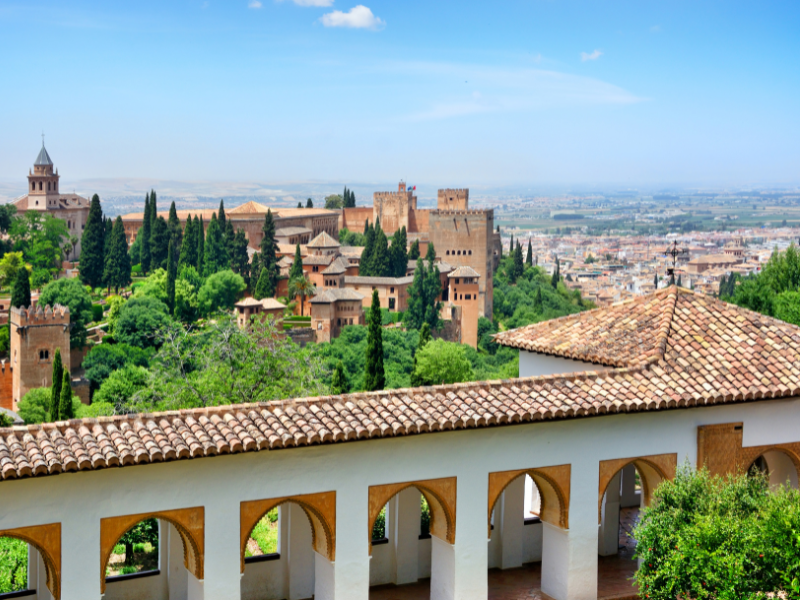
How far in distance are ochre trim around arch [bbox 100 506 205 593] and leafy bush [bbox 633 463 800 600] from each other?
163 inches

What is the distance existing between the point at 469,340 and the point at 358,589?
5843 centimetres

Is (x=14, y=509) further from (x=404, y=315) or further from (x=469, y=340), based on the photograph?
(x=469, y=340)

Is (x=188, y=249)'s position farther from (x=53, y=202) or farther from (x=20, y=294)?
(x=53, y=202)

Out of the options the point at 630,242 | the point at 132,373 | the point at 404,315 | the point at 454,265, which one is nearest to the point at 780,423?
the point at 132,373

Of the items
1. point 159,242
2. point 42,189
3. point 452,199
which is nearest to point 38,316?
point 159,242

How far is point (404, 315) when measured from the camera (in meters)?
63.0

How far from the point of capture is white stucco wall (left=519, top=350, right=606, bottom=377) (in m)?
12.1

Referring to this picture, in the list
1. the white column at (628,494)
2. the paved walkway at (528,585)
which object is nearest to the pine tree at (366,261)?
the white column at (628,494)

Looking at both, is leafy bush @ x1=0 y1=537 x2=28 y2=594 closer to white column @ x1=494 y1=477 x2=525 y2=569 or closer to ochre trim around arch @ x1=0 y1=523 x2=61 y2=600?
ochre trim around arch @ x1=0 y1=523 x2=61 y2=600

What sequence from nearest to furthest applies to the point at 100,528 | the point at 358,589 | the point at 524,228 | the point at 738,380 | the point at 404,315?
the point at 100,528 → the point at 358,589 → the point at 738,380 → the point at 404,315 → the point at 524,228

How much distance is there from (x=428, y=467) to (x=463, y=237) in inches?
2715

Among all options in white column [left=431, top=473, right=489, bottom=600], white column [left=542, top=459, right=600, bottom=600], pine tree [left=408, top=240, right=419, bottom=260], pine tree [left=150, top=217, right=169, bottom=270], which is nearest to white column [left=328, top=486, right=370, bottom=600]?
A: white column [left=431, top=473, right=489, bottom=600]

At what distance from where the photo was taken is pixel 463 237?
78.4 m

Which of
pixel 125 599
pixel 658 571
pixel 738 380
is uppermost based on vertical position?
pixel 738 380
